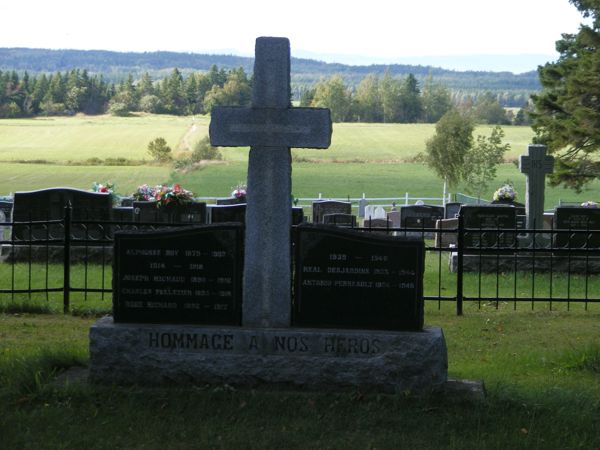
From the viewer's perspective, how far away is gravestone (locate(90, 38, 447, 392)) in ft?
23.7

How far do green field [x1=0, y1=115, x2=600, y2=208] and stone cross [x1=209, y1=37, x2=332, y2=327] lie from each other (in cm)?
5359

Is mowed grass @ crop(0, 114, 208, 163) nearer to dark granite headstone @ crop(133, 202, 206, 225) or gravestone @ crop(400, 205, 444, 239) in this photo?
gravestone @ crop(400, 205, 444, 239)

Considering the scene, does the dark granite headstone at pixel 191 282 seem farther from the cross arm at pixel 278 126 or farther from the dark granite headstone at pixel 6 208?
the dark granite headstone at pixel 6 208

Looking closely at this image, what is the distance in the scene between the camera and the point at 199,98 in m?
131

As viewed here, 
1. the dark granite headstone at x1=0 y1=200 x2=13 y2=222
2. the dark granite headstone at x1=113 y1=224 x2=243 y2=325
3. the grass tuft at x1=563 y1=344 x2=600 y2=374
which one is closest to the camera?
the dark granite headstone at x1=113 y1=224 x2=243 y2=325

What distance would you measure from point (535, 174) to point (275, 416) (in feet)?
50.9

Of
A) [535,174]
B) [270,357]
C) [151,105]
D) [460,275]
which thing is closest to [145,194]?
[535,174]

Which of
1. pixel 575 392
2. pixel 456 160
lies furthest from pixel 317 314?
pixel 456 160

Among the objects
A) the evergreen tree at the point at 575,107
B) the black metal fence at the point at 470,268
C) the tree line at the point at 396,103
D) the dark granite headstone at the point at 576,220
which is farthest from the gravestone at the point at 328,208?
the tree line at the point at 396,103

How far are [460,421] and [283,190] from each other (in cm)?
201

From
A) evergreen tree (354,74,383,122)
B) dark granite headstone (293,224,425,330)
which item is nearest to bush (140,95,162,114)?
evergreen tree (354,74,383,122)

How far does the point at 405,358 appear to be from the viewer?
7180 mm

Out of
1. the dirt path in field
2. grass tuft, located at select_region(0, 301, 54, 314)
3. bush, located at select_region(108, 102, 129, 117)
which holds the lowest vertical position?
grass tuft, located at select_region(0, 301, 54, 314)

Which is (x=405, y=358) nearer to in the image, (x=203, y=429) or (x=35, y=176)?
(x=203, y=429)
